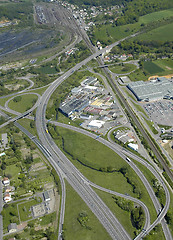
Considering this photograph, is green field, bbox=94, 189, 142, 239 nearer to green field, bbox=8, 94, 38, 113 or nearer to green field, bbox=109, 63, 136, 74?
green field, bbox=8, 94, 38, 113

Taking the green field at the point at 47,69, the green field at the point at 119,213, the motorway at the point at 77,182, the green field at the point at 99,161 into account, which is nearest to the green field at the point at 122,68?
the green field at the point at 47,69

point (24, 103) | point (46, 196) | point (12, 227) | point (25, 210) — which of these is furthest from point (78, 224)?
point (24, 103)

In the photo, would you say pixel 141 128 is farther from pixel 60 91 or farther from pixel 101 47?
pixel 101 47

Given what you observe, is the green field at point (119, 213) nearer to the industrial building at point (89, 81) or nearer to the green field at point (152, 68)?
the industrial building at point (89, 81)

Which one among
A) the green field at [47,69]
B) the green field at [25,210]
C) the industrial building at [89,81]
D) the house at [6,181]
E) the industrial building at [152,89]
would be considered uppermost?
the green field at [47,69]

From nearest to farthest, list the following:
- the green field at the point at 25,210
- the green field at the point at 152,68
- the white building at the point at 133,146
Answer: the green field at the point at 25,210 < the white building at the point at 133,146 < the green field at the point at 152,68

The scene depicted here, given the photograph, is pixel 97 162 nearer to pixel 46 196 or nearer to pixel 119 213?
pixel 46 196

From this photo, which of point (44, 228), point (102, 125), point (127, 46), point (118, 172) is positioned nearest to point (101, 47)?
point (127, 46)
